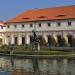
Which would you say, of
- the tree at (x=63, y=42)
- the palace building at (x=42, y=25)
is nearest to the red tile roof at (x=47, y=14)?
the palace building at (x=42, y=25)

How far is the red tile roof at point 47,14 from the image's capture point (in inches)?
3162

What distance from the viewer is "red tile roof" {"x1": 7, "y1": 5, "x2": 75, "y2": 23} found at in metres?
80.3

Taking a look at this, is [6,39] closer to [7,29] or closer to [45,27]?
[7,29]

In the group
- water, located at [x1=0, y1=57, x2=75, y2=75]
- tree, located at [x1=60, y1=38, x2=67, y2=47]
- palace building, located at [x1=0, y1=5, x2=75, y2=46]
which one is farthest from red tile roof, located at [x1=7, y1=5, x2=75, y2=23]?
water, located at [x1=0, y1=57, x2=75, y2=75]

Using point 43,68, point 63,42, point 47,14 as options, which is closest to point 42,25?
point 47,14

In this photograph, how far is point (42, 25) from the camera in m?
83.2

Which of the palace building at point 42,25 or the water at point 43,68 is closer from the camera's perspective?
the water at point 43,68

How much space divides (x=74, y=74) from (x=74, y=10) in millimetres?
50946

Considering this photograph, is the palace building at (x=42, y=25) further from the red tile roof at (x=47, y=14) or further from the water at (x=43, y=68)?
the water at (x=43, y=68)

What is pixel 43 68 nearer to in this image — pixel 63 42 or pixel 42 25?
pixel 63 42

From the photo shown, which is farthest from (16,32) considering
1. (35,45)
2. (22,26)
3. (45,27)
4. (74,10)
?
(35,45)

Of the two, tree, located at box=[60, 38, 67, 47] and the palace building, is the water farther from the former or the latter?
the palace building

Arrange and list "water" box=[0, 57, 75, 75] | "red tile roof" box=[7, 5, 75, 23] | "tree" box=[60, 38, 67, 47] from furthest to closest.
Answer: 1. "red tile roof" box=[7, 5, 75, 23]
2. "tree" box=[60, 38, 67, 47]
3. "water" box=[0, 57, 75, 75]

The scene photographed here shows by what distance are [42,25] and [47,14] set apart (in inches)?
132
